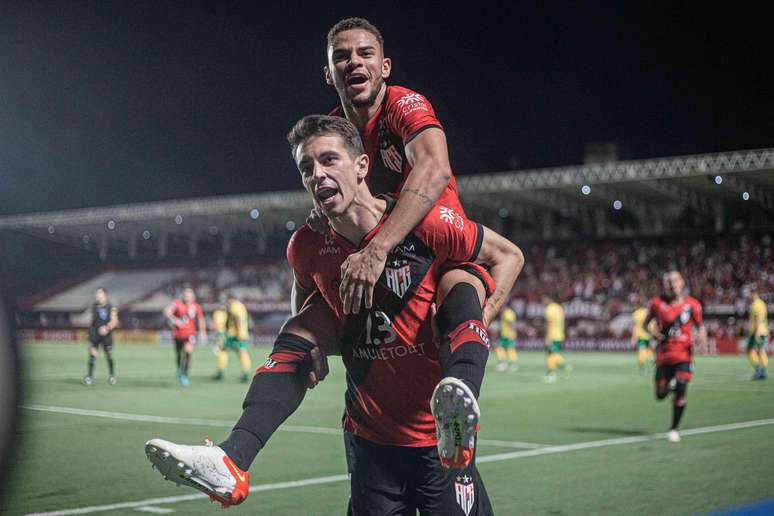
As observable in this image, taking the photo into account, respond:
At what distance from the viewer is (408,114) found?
176 inches

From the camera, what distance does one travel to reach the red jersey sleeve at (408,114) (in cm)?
442

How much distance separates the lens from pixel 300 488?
9.12m

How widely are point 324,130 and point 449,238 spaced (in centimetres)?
66

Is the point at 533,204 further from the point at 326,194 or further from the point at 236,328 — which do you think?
the point at 326,194

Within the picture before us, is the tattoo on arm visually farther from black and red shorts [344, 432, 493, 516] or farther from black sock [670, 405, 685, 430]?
black sock [670, 405, 685, 430]

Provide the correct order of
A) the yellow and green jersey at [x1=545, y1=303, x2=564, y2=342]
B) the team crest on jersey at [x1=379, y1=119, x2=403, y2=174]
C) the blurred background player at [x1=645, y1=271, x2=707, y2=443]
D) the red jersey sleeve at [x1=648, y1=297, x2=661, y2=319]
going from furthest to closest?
the yellow and green jersey at [x1=545, y1=303, x2=564, y2=342]
the red jersey sleeve at [x1=648, y1=297, x2=661, y2=319]
the blurred background player at [x1=645, y1=271, x2=707, y2=443]
the team crest on jersey at [x1=379, y1=119, x2=403, y2=174]

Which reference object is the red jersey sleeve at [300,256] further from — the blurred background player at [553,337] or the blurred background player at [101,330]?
the blurred background player at [553,337]

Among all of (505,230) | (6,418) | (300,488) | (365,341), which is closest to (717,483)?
(300,488)

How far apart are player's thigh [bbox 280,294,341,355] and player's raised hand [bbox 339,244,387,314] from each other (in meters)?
0.33

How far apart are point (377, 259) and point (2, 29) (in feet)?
172

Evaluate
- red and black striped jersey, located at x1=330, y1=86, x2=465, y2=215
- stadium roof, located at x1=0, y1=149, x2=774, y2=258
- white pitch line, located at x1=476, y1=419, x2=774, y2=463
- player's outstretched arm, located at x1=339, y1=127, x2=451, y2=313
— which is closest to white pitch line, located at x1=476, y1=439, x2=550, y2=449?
white pitch line, located at x1=476, y1=419, x2=774, y2=463

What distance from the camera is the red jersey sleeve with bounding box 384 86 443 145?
442cm

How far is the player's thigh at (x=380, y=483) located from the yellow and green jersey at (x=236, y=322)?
1999 cm

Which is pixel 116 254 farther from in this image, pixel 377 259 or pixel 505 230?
pixel 377 259
